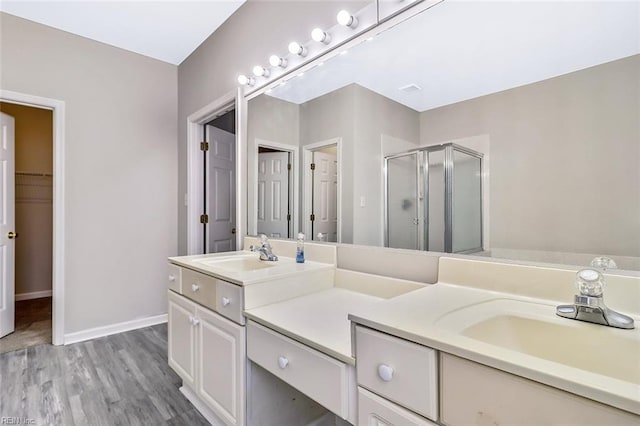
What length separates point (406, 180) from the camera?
139 centimetres

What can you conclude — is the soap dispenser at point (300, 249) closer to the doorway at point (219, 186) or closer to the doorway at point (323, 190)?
the doorway at point (323, 190)

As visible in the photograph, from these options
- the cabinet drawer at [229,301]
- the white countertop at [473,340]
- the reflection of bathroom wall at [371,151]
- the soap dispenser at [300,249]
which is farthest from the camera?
the soap dispenser at [300,249]

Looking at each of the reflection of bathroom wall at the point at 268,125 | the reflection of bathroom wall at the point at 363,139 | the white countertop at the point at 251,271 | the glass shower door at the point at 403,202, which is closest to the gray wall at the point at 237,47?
the reflection of bathroom wall at the point at 268,125

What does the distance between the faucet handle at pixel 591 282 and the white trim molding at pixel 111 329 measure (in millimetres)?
3373

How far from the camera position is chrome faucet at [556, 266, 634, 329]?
0.74 metres

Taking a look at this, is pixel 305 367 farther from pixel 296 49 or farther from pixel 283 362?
pixel 296 49

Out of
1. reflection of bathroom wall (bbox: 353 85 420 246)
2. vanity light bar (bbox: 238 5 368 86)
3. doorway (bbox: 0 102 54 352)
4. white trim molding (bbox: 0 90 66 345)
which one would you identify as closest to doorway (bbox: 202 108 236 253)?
vanity light bar (bbox: 238 5 368 86)

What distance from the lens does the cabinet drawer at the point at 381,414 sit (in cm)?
71

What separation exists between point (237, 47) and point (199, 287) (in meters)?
1.80

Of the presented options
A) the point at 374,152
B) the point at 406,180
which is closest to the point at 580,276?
the point at 406,180

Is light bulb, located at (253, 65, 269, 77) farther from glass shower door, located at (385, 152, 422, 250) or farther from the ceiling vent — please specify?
glass shower door, located at (385, 152, 422, 250)

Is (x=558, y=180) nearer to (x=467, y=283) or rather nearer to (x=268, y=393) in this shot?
(x=467, y=283)

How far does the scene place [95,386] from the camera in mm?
1965

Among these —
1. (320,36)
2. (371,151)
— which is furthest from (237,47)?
(371,151)
